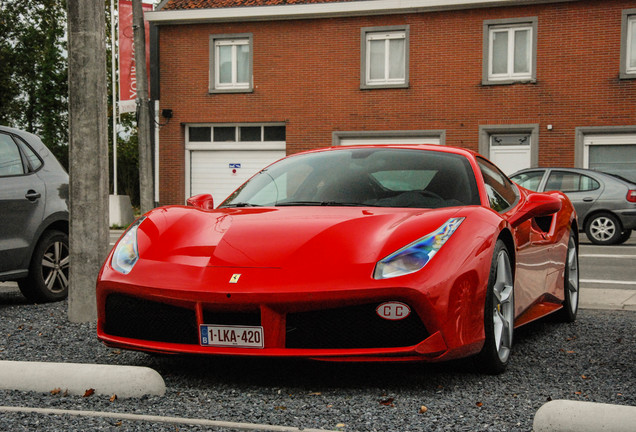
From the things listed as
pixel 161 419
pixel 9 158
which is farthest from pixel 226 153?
pixel 161 419

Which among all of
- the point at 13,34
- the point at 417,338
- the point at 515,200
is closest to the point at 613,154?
the point at 515,200

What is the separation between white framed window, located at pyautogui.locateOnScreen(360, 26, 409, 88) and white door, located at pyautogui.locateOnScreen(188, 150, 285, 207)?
383 centimetres

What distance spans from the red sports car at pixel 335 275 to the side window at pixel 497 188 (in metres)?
0.06

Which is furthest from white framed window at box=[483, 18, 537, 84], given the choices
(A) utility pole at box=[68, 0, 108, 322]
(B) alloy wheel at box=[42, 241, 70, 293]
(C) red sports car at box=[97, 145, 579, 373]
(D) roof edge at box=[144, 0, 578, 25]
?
(C) red sports car at box=[97, 145, 579, 373]

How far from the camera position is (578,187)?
1655 centimetres

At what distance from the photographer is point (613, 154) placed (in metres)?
23.1

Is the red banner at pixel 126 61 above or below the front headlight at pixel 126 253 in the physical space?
above

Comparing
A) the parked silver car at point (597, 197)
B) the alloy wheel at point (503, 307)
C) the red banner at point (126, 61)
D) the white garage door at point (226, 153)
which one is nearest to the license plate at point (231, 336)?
the alloy wheel at point (503, 307)

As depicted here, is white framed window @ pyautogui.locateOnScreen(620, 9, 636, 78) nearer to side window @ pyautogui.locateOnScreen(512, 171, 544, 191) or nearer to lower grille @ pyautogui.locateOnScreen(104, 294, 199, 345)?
side window @ pyautogui.locateOnScreen(512, 171, 544, 191)

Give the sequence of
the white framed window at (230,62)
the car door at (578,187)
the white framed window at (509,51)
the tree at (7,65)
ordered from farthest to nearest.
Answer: the tree at (7,65), the white framed window at (230,62), the white framed window at (509,51), the car door at (578,187)

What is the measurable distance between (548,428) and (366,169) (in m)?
2.38

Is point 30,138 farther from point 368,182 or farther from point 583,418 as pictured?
point 583,418

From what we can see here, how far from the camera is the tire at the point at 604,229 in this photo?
1616 cm

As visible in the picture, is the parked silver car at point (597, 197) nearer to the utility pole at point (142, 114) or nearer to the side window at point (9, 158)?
the utility pole at point (142, 114)
